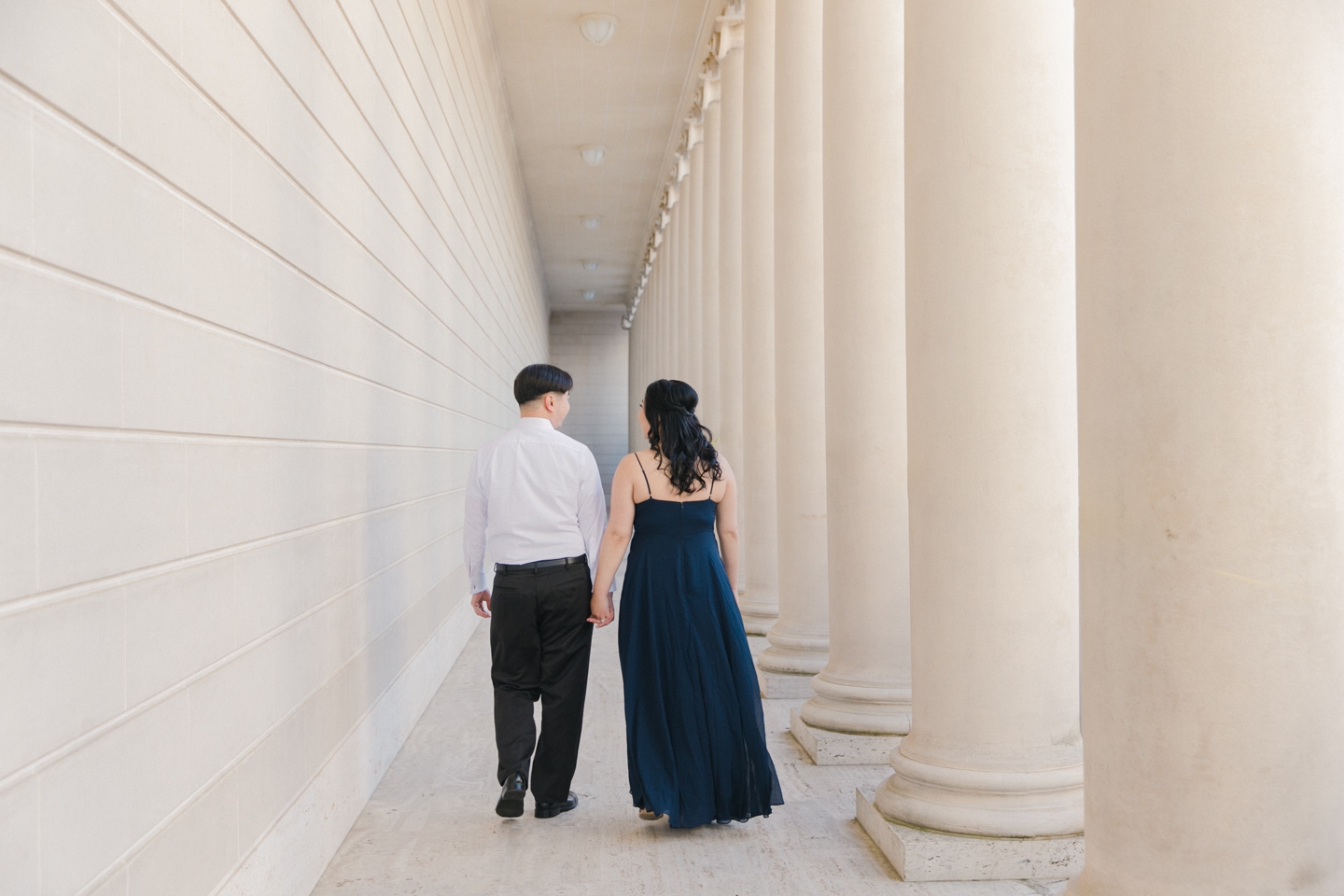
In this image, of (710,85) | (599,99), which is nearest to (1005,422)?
(710,85)

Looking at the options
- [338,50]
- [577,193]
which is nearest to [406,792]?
[338,50]

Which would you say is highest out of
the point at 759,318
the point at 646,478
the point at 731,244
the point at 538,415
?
the point at 731,244

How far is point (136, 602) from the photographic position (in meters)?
3.91

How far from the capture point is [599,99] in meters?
23.1

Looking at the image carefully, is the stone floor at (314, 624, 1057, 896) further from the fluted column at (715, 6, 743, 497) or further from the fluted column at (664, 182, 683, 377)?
the fluted column at (664, 182, 683, 377)

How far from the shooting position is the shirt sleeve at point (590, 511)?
7.68 metres

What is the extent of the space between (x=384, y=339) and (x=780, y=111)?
18.2 feet

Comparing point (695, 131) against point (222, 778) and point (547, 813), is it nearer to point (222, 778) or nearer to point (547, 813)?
point (547, 813)

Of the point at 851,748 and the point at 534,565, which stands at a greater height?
the point at 534,565

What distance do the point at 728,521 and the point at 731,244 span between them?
10557 mm

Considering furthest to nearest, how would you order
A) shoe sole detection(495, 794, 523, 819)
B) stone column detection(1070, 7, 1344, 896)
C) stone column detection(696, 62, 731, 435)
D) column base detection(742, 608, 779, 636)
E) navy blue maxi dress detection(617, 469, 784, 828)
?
stone column detection(696, 62, 731, 435), column base detection(742, 608, 779, 636), shoe sole detection(495, 794, 523, 819), navy blue maxi dress detection(617, 469, 784, 828), stone column detection(1070, 7, 1344, 896)

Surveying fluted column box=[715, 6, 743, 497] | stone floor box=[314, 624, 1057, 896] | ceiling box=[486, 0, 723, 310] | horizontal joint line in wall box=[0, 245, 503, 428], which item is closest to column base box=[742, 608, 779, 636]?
fluted column box=[715, 6, 743, 497]

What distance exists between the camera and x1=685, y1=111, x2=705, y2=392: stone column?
21.3m

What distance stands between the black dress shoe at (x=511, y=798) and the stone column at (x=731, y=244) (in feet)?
32.4
